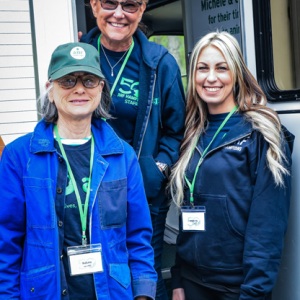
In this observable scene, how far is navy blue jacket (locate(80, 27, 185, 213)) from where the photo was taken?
2760 millimetres

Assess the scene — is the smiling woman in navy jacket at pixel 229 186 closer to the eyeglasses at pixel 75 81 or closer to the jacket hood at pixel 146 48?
the jacket hood at pixel 146 48

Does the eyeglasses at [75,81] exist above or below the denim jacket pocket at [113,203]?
above

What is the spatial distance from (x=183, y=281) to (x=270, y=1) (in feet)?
4.73

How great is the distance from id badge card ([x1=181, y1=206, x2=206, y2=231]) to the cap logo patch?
881mm

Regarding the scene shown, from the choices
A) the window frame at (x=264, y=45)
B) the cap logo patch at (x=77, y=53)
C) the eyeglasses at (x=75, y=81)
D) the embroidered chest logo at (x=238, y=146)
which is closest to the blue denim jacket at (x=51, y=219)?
the eyeglasses at (x=75, y=81)

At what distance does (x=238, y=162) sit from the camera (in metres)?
2.66

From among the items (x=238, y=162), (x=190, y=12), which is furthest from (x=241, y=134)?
(x=190, y=12)

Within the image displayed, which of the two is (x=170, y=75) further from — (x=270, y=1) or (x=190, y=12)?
(x=190, y=12)

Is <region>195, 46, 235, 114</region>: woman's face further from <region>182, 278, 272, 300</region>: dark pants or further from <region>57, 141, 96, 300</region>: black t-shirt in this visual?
<region>57, 141, 96, 300</region>: black t-shirt

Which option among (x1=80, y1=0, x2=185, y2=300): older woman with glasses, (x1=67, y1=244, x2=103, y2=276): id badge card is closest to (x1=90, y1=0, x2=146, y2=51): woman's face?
(x1=80, y1=0, x2=185, y2=300): older woman with glasses

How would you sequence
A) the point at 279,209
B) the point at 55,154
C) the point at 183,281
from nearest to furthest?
the point at 55,154
the point at 279,209
the point at 183,281

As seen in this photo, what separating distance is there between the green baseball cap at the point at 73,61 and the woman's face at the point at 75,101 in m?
0.03

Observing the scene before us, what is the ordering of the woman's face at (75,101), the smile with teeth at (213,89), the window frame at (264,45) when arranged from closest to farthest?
the woman's face at (75,101) < the smile with teeth at (213,89) < the window frame at (264,45)

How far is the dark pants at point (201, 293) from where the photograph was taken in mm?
2675
